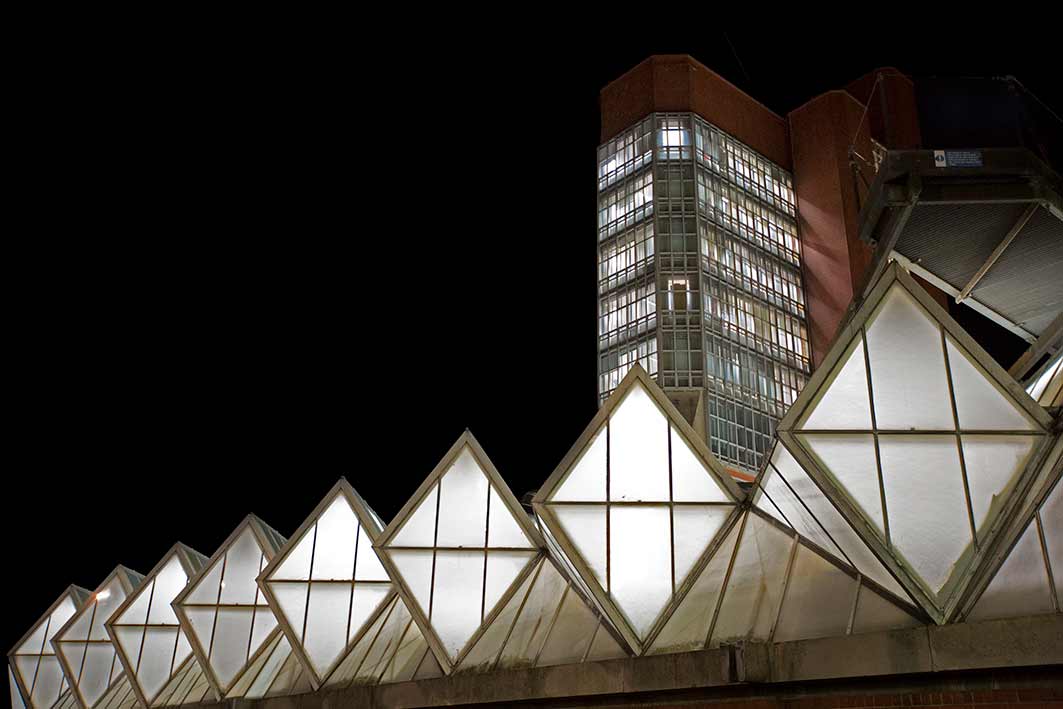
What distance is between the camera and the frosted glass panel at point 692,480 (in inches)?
778

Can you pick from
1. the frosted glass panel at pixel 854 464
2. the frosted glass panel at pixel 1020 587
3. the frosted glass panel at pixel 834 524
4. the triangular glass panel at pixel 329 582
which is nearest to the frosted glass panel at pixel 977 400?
the frosted glass panel at pixel 854 464

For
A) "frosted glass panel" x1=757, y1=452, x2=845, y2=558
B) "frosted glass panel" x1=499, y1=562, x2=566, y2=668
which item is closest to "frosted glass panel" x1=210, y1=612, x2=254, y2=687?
"frosted glass panel" x1=499, y1=562, x2=566, y2=668

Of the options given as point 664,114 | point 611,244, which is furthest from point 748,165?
point 611,244

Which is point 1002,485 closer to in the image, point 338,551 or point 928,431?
point 928,431

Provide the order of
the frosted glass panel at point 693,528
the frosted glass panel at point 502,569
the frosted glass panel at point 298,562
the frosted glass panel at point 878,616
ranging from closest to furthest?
the frosted glass panel at point 878,616
the frosted glass panel at point 693,528
the frosted glass panel at point 502,569
the frosted glass panel at point 298,562

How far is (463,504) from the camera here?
23.1 meters

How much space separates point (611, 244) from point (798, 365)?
727 inches

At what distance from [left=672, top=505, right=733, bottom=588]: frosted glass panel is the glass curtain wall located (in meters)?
49.9

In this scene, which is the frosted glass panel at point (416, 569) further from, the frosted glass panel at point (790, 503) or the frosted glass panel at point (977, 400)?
the frosted glass panel at point (977, 400)

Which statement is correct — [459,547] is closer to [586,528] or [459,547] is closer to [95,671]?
[586,528]

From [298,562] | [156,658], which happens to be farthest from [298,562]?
[156,658]

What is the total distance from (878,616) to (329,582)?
16.0 m

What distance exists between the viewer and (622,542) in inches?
768

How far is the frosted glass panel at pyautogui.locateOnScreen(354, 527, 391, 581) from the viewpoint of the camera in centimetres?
2675
